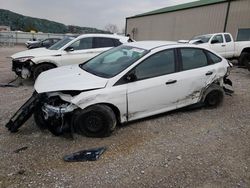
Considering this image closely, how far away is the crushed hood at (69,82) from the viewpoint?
3771mm

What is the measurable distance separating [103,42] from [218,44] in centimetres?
683

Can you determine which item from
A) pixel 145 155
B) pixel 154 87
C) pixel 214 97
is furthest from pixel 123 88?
pixel 214 97

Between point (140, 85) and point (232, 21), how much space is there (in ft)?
54.4

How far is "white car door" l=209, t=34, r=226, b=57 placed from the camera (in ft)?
39.7

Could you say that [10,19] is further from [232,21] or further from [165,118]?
[165,118]

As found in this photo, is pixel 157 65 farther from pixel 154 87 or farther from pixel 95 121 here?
pixel 95 121

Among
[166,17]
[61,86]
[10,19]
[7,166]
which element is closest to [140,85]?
[61,86]

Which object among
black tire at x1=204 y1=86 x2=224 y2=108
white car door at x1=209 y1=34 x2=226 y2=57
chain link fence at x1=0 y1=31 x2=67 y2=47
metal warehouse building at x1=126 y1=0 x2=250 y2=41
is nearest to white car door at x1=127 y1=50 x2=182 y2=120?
black tire at x1=204 y1=86 x2=224 y2=108

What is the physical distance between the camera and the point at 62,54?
24.7 ft

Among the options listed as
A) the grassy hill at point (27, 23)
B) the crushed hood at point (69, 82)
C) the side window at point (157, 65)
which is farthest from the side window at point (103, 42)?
the grassy hill at point (27, 23)

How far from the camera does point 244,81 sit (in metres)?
8.46

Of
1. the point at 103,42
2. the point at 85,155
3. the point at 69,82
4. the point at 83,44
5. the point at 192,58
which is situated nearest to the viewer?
the point at 85,155

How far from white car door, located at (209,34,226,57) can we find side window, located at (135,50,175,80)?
8.41 m

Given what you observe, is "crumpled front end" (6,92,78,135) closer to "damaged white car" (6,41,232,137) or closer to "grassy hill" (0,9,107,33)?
"damaged white car" (6,41,232,137)
